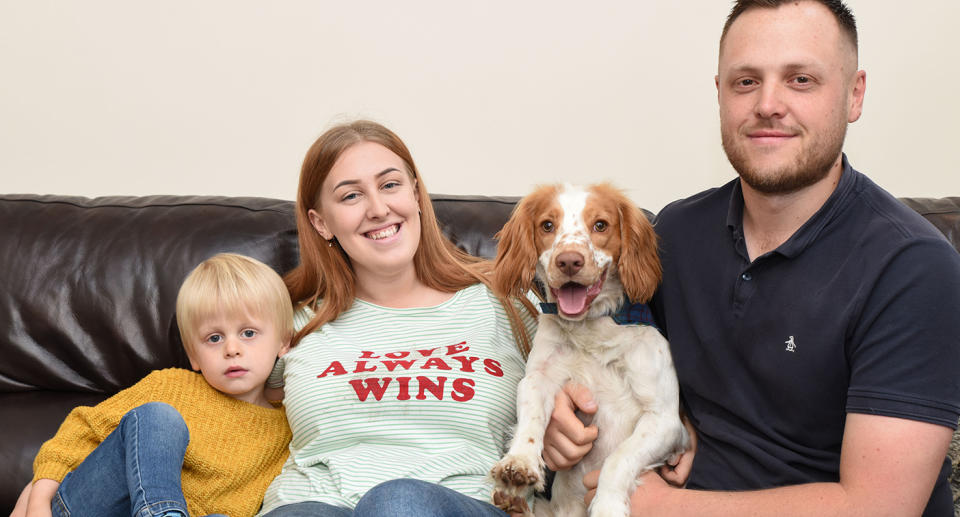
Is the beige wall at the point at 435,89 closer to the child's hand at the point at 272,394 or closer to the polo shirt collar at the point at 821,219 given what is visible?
the child's hand at the point at 272,394

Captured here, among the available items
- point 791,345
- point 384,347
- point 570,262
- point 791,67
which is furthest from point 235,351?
point 791,67

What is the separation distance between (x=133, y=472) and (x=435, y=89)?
6.46 feet

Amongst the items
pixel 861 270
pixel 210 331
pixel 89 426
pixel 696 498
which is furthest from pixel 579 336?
pixel 89 426

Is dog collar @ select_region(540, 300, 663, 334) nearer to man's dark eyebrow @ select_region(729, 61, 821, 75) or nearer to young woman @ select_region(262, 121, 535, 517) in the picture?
young woman @ select_region(262, 121, 535, 517)

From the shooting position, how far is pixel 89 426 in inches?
77.4

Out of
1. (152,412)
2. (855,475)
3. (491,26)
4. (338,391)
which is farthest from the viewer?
(491,26)

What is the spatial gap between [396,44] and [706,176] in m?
1.36

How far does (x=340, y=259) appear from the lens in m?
2.26

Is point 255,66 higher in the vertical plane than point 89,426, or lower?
higher

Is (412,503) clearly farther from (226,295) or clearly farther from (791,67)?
(791,67)

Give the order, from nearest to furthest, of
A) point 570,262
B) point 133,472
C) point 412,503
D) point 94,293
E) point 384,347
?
point 412,503 → point 133,472 → point 570,262 → point 384,347 → point 94,293

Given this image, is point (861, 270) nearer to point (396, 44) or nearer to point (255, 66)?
point (396, 44)

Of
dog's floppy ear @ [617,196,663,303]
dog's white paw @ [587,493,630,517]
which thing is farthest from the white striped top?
dog's floppy ear @ [617,196,663,303]

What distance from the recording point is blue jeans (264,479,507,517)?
1.52 meters
